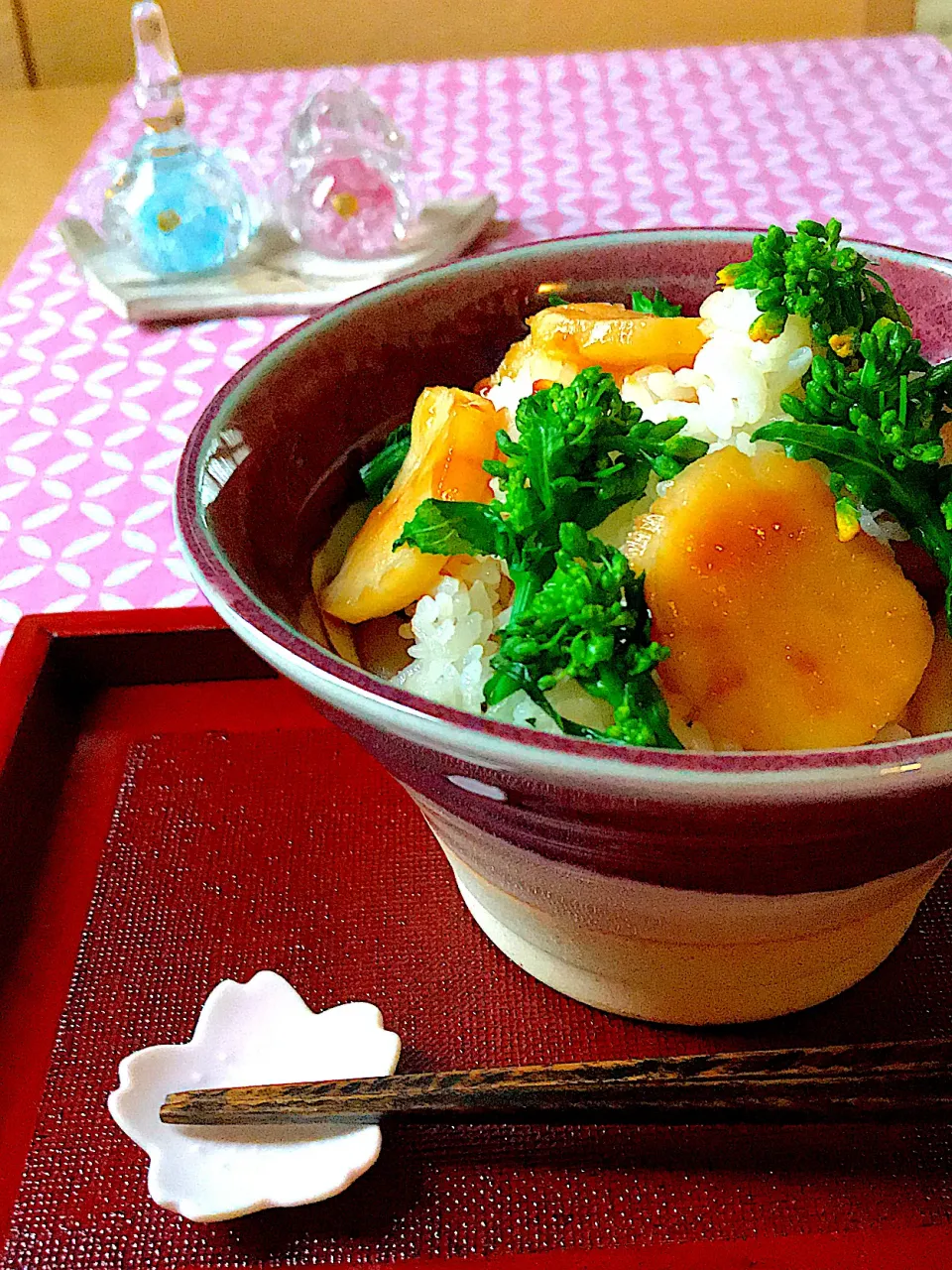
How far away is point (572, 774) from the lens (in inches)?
19.4

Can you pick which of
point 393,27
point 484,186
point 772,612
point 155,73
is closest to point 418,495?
point 772,612

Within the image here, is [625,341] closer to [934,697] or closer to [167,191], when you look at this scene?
[934,697]

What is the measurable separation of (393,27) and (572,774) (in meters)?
3.00

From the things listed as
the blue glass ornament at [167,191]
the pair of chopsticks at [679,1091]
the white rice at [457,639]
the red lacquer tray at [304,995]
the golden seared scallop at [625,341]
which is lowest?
the red lacquer tray at [304,995]

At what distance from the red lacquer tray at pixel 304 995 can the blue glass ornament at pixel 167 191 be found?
0.82 meters

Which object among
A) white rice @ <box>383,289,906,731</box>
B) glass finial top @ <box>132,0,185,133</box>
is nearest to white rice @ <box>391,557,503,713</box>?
white rice @ <box>383,289,906,731</box>

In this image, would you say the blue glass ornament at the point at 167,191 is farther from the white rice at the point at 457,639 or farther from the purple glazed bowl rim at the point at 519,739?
the white rice at the point at 457,639

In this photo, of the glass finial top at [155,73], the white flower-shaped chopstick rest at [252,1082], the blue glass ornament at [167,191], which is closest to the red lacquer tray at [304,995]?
the white flower-shaped chopstick rest at [252,1082]

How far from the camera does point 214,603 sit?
2.05 feet

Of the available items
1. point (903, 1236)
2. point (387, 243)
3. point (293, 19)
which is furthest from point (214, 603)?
point (293, 19)

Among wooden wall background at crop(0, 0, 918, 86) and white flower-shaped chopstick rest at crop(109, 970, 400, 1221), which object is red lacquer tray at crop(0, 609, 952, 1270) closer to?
white flower-shaped chopstick rest at crop(109, 970, 400, 1221)

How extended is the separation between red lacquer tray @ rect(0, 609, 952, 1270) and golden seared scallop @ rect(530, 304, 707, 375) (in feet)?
1.13

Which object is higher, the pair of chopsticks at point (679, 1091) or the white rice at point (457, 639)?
the white rice at point (457, 639)

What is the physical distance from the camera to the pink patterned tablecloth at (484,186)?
1.29 meters
